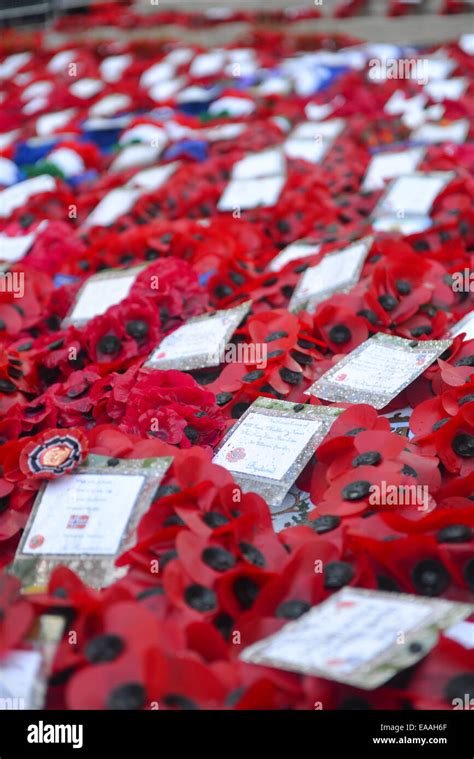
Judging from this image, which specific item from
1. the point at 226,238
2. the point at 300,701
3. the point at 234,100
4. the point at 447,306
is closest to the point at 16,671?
the point at 300,701

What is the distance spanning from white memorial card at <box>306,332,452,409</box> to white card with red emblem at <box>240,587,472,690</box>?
79cm

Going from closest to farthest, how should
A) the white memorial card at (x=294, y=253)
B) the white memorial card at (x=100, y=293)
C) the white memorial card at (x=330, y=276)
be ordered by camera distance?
the white memorial card at (x=330, y=276)
the white memorial card at (x=100, y=293)
the white memorial card at (x=294, y=253)

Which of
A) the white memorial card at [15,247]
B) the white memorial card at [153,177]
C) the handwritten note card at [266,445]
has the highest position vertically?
the handwritten note card at [266,445]

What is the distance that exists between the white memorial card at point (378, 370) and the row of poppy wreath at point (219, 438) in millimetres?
48

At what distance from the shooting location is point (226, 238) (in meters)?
3.06

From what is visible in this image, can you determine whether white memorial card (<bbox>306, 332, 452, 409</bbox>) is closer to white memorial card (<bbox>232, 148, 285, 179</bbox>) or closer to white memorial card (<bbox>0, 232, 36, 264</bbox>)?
white memorial card (<bbox>0, 232, 36, 264</bbox>)

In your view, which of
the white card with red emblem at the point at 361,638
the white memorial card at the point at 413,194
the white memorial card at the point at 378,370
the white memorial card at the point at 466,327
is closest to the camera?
the white card with red emblem at the point at 361,638

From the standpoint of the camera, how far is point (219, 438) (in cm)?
200

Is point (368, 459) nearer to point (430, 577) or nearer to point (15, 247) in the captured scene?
point (430, 577)

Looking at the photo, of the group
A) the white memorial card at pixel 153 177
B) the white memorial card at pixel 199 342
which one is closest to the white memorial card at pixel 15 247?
the white memorial card at pixel 153 177

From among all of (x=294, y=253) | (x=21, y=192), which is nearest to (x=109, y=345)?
(x=294, y=253)

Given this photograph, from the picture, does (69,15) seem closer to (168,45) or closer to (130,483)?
(168,45)

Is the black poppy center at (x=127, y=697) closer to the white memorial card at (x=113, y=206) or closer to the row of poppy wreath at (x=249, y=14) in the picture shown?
the white memorial card at (x=113, y=206)

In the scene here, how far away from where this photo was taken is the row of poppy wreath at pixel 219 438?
4.02 feet
